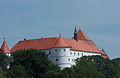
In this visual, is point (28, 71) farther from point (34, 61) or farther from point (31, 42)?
point (31, 42)

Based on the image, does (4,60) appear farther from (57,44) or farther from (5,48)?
(5,48)

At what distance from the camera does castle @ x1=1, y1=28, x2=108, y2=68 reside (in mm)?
147625

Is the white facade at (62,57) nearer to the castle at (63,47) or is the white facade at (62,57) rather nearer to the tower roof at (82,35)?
the castle at (63,47)

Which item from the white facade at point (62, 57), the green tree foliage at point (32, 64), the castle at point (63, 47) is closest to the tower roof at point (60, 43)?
the castle at point (63, 47)

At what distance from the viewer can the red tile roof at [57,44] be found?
15107cm

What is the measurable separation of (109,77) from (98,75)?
25.9m

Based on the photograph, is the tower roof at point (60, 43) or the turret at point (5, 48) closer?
the tower roof at point (60, 43)

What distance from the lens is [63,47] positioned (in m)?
148

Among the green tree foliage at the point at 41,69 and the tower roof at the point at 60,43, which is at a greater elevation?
the tower roof at the point at 60,43

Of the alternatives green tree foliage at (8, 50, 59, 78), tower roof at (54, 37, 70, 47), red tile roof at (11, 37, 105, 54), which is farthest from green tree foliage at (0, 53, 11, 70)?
red tile roof at (11, 37, 105, 54)

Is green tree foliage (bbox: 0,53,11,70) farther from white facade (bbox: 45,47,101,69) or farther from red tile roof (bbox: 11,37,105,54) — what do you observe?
red tile roof (bbox: 11,37,105,54)

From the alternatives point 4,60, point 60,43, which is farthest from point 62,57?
point 4,60

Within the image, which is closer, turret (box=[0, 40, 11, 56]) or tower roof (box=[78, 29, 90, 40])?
turret (box=[0, 40, 11, 56])

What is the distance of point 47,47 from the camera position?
498 ft
